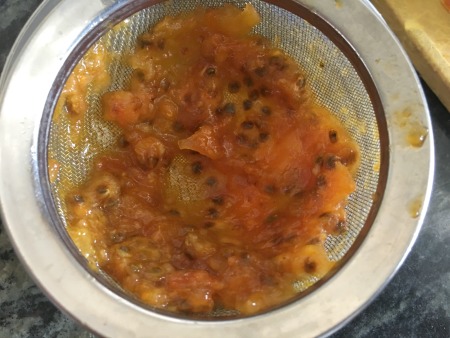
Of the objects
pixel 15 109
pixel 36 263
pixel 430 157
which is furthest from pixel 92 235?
pixel 430 157

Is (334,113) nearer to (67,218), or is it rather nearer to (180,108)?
(180,108)

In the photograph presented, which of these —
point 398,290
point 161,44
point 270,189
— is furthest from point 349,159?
point 161,44

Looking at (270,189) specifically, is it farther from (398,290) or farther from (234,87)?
(398,290)

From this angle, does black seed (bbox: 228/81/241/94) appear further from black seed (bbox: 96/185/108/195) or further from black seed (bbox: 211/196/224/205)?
black seed (bbox: 96/185/108/195)

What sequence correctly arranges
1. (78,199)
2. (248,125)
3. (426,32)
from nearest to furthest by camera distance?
(78,199), (248,125), (426,32)

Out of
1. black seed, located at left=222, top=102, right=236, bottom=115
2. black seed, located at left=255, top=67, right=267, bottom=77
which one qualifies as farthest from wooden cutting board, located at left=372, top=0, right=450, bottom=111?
black seed, located at left=222, top=102, right=236, bottom=115

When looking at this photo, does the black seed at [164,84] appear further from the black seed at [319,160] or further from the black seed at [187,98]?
the black seed at [319,160]

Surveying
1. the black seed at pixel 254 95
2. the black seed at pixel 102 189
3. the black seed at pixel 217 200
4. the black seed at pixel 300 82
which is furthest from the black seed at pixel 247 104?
the black seed at pixel 102 189
